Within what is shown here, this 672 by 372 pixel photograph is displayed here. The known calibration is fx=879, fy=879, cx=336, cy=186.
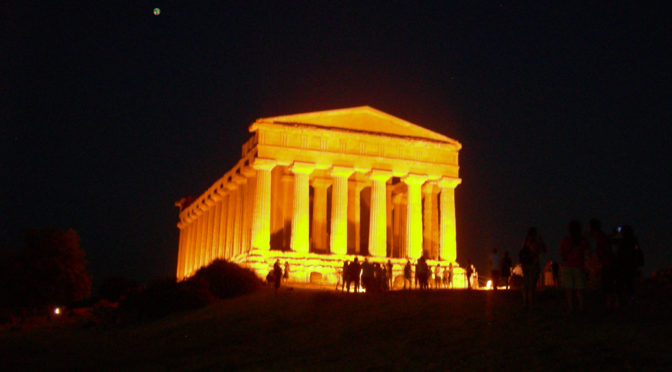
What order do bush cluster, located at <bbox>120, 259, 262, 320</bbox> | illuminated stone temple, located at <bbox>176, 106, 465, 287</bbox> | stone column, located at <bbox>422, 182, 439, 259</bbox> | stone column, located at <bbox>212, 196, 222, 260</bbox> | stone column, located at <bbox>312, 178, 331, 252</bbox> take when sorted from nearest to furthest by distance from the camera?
bush cluster, located at <bbox>120, 259, 262, 320</bbox> < illuminated stone temple, located at <bbox>176, 106, 465, 287</bbox> < stone column, located at <bbox>312, 178, 331, 252</bbox> < stone column, located at <bbox>422, 182, 439, 259</bbox> < stone column, located at <bbox>212, 196, 222, 260</bbox>

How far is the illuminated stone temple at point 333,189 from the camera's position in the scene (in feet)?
168

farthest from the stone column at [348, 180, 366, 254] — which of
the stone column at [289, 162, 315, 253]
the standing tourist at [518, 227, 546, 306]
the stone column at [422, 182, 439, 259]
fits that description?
the standing tourist at [518, 227, 546, 306]

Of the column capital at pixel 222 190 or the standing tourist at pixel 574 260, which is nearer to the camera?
the standing tourist at pixel 574 260

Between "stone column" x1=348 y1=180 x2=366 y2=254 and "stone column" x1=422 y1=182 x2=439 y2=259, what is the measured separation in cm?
425

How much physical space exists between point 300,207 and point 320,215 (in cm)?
411

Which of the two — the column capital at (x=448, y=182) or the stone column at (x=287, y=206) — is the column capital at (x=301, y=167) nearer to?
the stone column at (x=287, y=206)

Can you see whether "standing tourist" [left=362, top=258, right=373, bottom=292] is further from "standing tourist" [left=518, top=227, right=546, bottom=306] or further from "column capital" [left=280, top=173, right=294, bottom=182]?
"column capital" [left=280, top=173, right=294, bottom=182]

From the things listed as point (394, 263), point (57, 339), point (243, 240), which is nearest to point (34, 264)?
point (243, 240)

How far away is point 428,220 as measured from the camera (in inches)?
2282

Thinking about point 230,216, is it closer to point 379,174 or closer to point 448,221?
point 379,174

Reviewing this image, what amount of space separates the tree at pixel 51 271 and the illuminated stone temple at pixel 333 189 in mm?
10353

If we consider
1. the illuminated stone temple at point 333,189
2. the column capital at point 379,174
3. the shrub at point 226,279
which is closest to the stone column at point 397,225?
the illuminated stone temple at point 333,189

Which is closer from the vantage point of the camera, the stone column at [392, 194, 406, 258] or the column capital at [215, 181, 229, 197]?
the column capital at [215, 181, 229, 197]

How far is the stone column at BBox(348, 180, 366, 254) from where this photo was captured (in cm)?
5531
